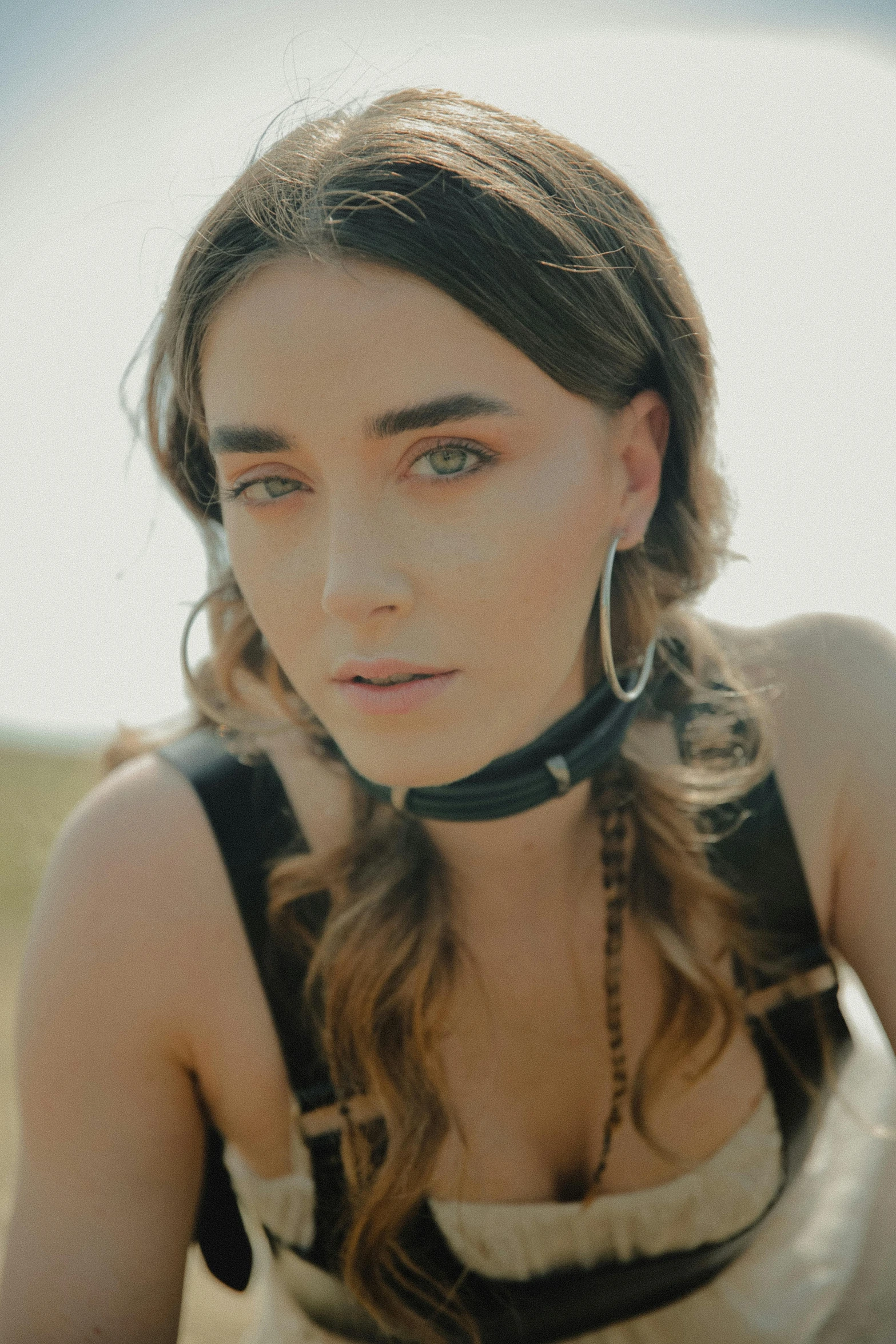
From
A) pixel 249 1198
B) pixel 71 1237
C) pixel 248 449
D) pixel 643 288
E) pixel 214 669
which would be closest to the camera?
pixel 248 449

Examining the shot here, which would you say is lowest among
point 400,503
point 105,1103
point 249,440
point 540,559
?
point 105,1103

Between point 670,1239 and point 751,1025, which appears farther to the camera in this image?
point 751,1025

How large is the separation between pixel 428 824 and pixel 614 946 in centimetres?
42

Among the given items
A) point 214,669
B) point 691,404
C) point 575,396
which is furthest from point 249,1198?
point 691,404

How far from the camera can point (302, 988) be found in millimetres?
1879

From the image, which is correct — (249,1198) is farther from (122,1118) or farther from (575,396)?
(575,396)

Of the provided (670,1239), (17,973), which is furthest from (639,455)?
(17,973)

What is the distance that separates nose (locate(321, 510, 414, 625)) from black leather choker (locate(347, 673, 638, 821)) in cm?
36

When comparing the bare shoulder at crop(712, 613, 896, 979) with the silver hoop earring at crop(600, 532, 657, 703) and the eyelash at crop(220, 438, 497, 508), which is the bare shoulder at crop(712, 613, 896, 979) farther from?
the eyelash at crop(220, 438, 497, 508)

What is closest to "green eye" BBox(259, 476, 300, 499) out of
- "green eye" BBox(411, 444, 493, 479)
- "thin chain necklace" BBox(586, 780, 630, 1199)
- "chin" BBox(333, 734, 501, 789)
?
"green eye" BBox(411, 444, 493, 479)

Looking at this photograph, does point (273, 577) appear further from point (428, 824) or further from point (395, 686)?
point (428, 824)

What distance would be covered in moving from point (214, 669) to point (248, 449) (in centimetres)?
64

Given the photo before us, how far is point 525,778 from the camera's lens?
178cm

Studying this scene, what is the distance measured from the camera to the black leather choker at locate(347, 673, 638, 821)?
1772 millimetres
